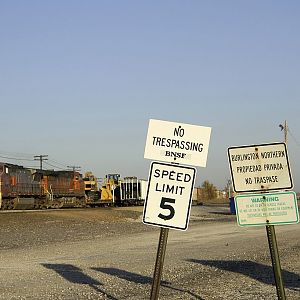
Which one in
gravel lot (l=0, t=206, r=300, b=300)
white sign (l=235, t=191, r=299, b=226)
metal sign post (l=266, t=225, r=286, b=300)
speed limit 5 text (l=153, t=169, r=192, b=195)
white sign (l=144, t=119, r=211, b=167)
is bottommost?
gravel lot (l=0, t=206, r=300, b=300)

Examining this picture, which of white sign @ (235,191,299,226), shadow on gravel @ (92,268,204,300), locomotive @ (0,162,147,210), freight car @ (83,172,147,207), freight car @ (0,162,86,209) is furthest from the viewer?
freight car @ (83,172,147,207)

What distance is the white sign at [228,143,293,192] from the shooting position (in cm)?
710

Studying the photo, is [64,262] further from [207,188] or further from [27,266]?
[207,188]

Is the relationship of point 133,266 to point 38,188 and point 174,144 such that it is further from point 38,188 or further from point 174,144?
point 38,188

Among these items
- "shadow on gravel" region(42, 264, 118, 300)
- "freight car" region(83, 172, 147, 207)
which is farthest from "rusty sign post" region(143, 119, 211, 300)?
"freight car" region(83, 172, 147, 207)

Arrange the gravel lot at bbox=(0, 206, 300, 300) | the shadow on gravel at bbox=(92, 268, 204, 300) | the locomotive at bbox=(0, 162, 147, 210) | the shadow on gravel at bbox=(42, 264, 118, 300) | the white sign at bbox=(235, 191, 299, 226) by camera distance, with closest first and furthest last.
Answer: the white sign at bbox=(235, 191, 299, 226), the gravel lot at bbox=(0, 206, 300, 300), the shadow on gravel at bbox=(92, 268, 204, 300), the shadow on gravel at bbox=(42, 264, 118, 300), the locomotive at bbox=(0, 162, 147, 210)

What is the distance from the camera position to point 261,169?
7160mm

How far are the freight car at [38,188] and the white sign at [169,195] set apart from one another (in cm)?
4048

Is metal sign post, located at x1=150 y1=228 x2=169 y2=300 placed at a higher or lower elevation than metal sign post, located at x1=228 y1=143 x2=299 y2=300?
lower

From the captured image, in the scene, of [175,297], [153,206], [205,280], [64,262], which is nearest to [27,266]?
[64,262]

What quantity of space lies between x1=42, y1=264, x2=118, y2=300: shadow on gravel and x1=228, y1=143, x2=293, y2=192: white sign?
179 inches

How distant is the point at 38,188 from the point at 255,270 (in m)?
39.9

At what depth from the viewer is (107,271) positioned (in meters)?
15.0

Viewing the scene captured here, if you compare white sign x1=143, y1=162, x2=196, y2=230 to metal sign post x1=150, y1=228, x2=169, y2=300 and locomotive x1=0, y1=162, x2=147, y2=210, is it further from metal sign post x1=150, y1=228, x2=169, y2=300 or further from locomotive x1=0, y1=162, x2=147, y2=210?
locomotive x1=0, y1=162, x2=147, y2=210
